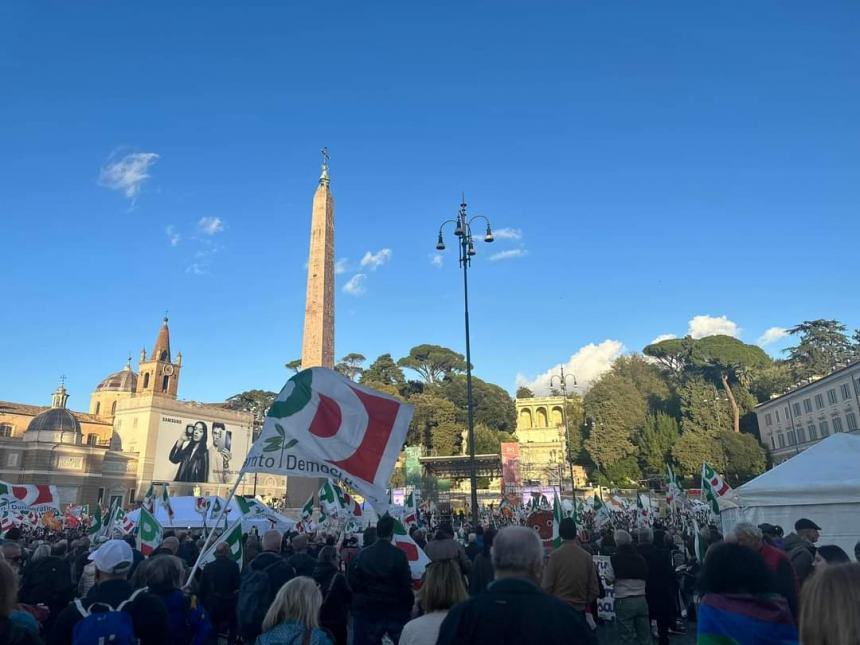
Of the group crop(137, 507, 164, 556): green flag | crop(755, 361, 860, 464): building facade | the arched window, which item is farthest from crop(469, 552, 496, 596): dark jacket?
the arched window

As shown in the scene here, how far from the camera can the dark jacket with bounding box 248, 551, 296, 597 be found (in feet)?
18.1

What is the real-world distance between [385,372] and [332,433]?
65.6 metres

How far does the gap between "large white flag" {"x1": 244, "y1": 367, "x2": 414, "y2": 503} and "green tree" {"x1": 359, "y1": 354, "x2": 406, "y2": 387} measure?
6404 cm

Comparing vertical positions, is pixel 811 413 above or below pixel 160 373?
below

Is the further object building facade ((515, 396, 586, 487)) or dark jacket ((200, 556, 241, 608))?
building facade ((515, 396, 586, 487))

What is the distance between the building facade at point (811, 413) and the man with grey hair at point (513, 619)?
149 feet

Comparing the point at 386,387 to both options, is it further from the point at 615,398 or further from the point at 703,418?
the point at 703,418

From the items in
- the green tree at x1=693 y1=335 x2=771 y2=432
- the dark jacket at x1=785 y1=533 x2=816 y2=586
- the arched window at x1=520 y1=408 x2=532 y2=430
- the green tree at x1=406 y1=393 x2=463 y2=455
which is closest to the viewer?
the dark jacket at x1=785 y1=533 x2=816 y2=586

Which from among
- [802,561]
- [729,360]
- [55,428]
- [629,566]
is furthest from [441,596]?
[729,360]

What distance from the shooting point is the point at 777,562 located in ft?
15.4

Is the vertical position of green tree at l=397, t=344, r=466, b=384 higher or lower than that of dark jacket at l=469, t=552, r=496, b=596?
higher

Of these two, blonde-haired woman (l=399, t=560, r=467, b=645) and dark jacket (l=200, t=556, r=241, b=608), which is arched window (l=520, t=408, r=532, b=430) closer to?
dark jacket (l=200, t=556, r=241, b=608)

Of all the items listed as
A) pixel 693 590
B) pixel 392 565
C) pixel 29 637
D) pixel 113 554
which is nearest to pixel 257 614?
pixel 392 565

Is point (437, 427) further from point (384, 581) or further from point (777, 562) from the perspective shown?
point (777, 562)
